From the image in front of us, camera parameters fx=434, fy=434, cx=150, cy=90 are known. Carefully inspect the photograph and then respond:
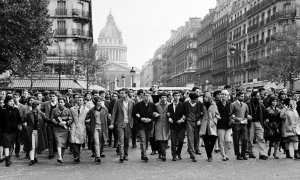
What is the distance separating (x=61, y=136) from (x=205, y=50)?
75.0m

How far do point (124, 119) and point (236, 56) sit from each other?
172ft

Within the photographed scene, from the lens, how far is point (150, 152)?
571 inches

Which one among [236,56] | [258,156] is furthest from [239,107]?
[236,56]

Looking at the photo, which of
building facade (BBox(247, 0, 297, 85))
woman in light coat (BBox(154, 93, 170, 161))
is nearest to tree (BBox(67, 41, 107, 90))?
building facade (BBox(247, 0, 297, 85))

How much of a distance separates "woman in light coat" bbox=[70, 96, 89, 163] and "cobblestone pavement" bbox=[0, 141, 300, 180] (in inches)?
16.5

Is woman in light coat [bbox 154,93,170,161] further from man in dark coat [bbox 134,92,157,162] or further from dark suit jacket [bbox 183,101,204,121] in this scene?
dark suit jacket [bbox 183,101,204,121]

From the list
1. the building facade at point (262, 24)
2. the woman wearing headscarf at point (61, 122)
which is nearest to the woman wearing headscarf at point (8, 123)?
the woman wearing headscarf at point (61, 122)

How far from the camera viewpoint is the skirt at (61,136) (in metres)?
12.1

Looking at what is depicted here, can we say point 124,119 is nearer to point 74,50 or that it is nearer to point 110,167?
point 110,167

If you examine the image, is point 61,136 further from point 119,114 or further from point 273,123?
point 273,123

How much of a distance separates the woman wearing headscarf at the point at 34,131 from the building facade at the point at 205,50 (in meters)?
66.5

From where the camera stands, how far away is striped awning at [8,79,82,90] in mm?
43938

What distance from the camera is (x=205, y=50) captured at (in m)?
85.4

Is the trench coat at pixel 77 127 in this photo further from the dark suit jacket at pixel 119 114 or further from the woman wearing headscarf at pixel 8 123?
the woman wearing headscarf at pixel 8 123
